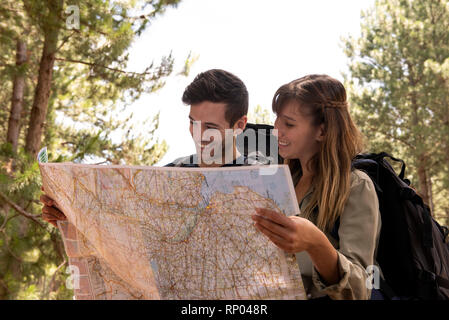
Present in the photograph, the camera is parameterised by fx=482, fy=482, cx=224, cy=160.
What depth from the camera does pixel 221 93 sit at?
5.04 feet

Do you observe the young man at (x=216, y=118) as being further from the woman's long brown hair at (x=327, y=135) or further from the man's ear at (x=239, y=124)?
the woman's long brown hair at (x=327, y=135)

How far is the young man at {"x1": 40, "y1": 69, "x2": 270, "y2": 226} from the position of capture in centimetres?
140

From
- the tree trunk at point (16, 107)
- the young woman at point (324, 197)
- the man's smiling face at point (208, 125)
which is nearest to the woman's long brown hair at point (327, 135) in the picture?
the young woman at point (324, 197)

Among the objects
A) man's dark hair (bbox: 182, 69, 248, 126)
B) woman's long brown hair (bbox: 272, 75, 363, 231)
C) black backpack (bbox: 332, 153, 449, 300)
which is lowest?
black backpack (bbox: 332, 153, 449, 300)

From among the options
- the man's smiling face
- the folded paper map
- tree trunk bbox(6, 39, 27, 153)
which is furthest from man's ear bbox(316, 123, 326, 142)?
tree trunk bbox(6, 39, 27, 153)

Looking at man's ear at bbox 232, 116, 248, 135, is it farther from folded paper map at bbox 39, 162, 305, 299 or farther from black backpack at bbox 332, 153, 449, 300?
folded paper map at bbox 39, 162, 305, 299

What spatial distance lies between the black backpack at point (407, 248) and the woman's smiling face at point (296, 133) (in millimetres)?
182

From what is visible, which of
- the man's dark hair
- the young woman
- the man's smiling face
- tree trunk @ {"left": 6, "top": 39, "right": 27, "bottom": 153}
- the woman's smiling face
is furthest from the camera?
tree trunk @ {"left": 6, "top": 39, "right": 27, "bottom": 153}

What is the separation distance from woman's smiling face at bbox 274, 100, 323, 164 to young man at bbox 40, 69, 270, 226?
0.20 meters

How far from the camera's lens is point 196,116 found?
1.43 m

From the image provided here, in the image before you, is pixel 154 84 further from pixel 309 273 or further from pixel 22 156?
pixel 309 273

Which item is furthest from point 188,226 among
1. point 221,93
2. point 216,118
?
point 221,93

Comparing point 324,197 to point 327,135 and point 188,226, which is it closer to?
point 327,135

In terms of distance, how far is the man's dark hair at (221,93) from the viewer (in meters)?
1.52
